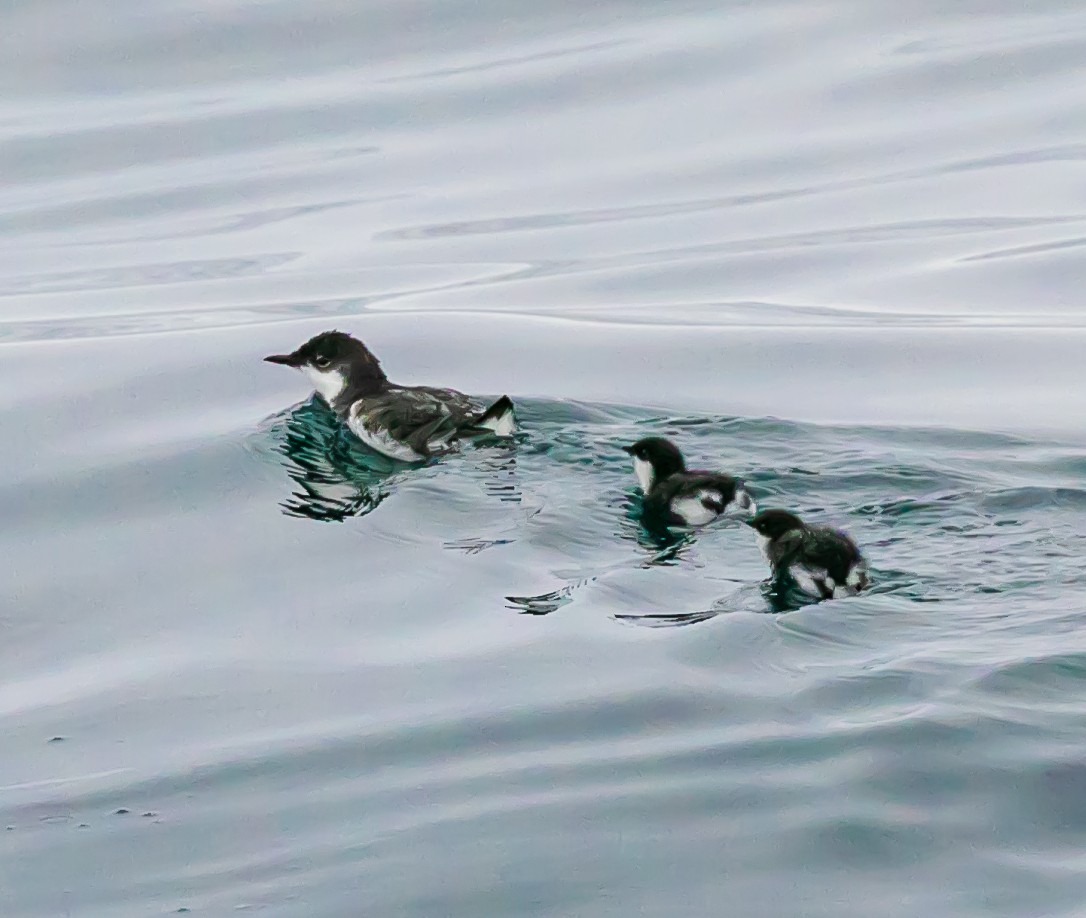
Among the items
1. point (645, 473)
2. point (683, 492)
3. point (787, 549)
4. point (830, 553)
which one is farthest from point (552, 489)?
point (830, 553)

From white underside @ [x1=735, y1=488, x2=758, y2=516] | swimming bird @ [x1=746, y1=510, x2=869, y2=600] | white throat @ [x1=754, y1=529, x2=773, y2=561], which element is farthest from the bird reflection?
swimming bird @ [x1=746, y1=510, x2=869, y2=600]

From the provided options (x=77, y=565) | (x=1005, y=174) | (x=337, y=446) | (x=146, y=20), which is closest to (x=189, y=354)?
(x=337, y=446)

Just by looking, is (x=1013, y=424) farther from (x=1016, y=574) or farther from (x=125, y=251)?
(x=125, y=251)

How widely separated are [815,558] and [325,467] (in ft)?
8.66

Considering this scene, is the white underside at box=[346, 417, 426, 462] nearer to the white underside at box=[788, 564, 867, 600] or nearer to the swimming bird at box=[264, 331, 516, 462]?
the swimming bird at box=[264, 331, 516, 462]

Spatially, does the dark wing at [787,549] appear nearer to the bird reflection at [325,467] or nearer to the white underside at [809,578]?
the white underside at [809,578]

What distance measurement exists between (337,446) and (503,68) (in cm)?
839

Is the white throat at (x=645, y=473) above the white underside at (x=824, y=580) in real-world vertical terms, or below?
above

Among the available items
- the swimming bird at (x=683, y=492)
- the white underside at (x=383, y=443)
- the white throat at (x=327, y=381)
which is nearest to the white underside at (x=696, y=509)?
the swimming bird at (x=683, y=492)

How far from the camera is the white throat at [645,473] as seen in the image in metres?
7.00

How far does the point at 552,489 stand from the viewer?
7.06 metres

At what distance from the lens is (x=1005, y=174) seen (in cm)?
1278

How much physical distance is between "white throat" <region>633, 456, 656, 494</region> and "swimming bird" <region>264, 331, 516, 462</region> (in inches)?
22.5

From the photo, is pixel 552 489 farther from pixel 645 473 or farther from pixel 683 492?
pixel 683 492
